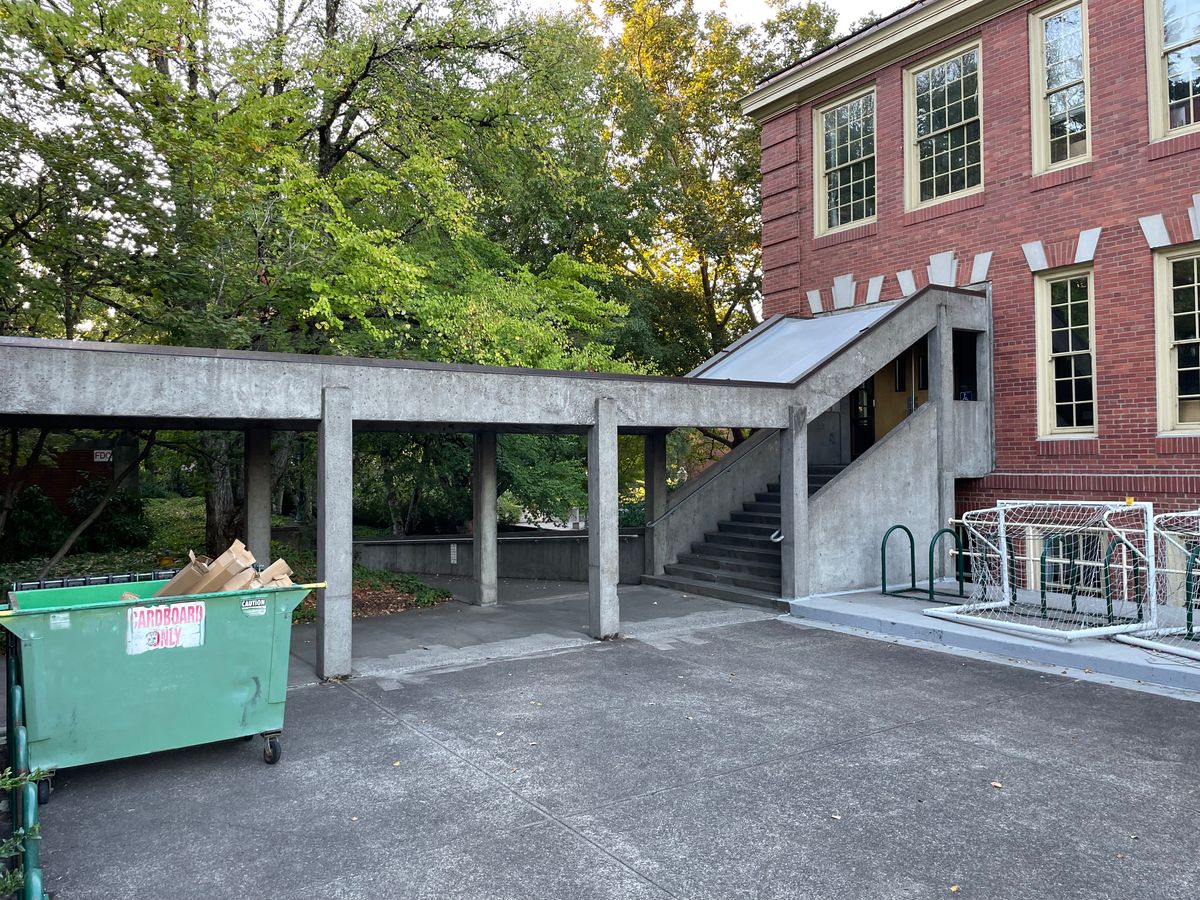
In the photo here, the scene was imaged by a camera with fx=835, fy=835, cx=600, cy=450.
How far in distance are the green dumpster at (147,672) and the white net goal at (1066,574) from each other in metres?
Result: 7.31

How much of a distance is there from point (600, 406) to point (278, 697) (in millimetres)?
5030

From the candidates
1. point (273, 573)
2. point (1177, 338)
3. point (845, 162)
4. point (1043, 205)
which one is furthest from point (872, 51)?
point (273, 573)

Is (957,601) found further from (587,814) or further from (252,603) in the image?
(252,603)

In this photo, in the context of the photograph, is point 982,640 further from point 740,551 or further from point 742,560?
point 740,551

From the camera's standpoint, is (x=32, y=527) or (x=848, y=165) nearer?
(x=32, y=527)

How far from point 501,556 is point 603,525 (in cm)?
720

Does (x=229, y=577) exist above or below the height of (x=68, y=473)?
below

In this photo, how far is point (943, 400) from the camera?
12.7 metres

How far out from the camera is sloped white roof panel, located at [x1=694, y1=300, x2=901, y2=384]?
40.9 feet

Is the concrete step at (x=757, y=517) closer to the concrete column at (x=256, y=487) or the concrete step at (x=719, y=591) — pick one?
the concrete step at (x=719, y=591)

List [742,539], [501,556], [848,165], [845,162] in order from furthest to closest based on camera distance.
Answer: [501,556] < [845,162] < [848,165] < [742,539]

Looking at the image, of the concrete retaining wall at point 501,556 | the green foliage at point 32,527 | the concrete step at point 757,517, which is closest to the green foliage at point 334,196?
the green foliage at point 32,527

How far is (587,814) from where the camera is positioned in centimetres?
489

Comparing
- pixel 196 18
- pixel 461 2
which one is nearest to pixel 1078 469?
pixel 461 2
